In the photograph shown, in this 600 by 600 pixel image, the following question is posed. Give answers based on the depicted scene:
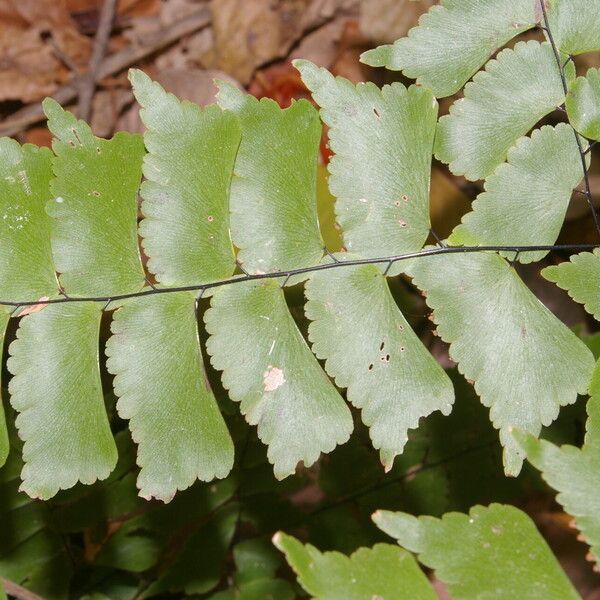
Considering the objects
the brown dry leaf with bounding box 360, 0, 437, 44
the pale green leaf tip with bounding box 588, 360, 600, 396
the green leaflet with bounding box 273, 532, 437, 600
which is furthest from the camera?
the brown dry leaf with bounding box 360, 0, 437, 44

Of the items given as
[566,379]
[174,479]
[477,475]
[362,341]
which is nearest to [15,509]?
[174,479]

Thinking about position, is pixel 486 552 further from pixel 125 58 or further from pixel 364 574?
pixel 125 58

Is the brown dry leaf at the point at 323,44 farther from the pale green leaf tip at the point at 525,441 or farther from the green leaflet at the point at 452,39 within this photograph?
the pale green leaf tip at the point at 525,441

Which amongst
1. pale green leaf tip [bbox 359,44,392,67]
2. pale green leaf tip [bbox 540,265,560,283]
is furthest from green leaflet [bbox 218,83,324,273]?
pale green leaf tip [bbox 540,265,560,283]

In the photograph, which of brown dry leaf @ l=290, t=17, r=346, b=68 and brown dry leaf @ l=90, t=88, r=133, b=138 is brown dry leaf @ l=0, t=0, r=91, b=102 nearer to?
brown dry leaf @ l=90, t=88, r=133, b=138

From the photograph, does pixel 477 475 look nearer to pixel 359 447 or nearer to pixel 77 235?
pixel 359 447

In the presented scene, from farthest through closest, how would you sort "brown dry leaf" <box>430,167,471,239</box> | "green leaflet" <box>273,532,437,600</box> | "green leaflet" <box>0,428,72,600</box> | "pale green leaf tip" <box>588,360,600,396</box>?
"brown dry leaf" <box>430,167,471,239</box>, "green leaflet" <box>0,428,72,600</box>, "pale green leaf tip" <box>588,360,600,396</box>, "green leaflet" <box>273,532,437,600</box>
